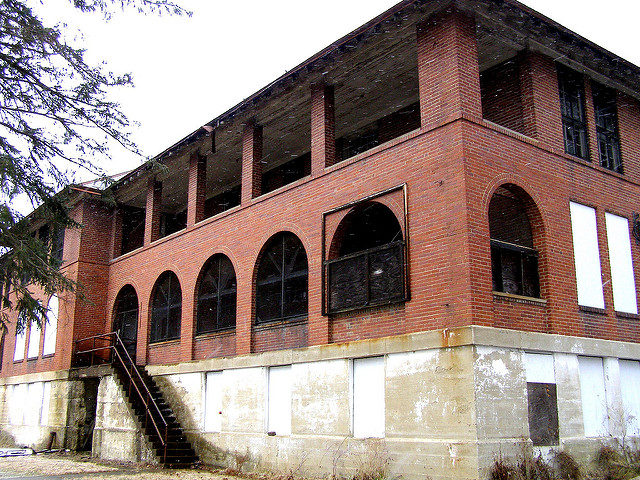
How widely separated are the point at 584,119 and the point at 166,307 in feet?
42.6

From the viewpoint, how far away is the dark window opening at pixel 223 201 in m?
24.4

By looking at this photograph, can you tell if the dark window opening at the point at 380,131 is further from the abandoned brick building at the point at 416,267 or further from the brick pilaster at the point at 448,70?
the brick pilaster at the point at 448,70

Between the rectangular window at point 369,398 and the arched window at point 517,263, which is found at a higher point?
the arched window at point 517,263

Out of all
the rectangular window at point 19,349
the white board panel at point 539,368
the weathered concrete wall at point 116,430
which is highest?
the rectangular window at point 19,349

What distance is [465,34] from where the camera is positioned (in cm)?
1274

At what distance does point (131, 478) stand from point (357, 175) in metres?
8.15

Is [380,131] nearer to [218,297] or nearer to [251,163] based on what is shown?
[251,163]

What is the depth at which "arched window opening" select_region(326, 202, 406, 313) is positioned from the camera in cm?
1278

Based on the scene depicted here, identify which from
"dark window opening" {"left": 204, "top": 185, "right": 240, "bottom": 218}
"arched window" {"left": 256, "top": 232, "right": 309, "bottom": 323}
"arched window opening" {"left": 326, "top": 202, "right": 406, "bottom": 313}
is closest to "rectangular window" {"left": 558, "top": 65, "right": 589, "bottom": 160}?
"arched window opening" {"left": 326, "top": 202, "right": 406, "bottom": 313}

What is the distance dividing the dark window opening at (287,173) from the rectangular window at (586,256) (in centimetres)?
940

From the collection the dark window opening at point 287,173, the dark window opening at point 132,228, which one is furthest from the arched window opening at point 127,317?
the dark window opening at point 287,173

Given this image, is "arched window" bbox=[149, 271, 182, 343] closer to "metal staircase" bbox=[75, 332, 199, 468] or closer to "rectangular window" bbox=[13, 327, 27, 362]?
"metal staircase" bbox=[75, 332, 199, 468]

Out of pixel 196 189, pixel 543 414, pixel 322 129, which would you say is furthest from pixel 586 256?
pixel 196 189

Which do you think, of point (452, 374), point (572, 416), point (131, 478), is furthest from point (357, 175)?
point (131, 478)
